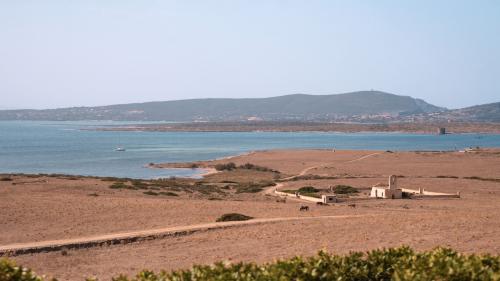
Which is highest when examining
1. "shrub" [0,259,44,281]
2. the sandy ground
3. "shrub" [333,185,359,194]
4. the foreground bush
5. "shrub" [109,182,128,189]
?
"shrub" [0,259,44,281]

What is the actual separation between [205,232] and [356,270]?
1214 centimetres

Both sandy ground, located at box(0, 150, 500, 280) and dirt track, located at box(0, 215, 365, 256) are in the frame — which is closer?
sandy ground, located at box(0, 150, 500, 280)

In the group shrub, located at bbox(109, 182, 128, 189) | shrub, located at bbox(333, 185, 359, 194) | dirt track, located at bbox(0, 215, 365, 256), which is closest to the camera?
dirt track, located at bbox(0, 215, 365, 256)

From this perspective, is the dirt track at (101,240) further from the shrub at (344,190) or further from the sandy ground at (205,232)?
the shrub at (344,190)

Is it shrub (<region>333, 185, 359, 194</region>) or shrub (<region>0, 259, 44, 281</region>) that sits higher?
shrub (<region>0, 259, 44, 281</region>)

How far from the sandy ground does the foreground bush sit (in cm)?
344

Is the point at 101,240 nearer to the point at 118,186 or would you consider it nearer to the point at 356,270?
the point at 356,270

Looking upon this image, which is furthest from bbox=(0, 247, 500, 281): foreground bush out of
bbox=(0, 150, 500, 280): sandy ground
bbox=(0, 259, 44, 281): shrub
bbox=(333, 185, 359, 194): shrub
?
bbox=(333, 185, 359, 194): shrub

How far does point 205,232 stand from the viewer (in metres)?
21.9

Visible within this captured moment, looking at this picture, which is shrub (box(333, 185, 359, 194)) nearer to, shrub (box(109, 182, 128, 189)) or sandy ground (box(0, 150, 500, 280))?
sandy ground (box(0, 150, 500, 280))

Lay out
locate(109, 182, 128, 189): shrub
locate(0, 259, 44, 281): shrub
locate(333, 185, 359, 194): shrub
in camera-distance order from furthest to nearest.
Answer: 1. locate(333, 185, 359, 194): shrub
2. locate(109, 182, 128, 189): shrub
3. locate(0, 259, 44, 281): shrub

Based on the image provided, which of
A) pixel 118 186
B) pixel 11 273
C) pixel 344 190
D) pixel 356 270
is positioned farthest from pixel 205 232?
pixel 344 190

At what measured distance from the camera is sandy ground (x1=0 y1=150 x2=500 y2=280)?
17953 millimetres

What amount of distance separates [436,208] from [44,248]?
20011 mm
